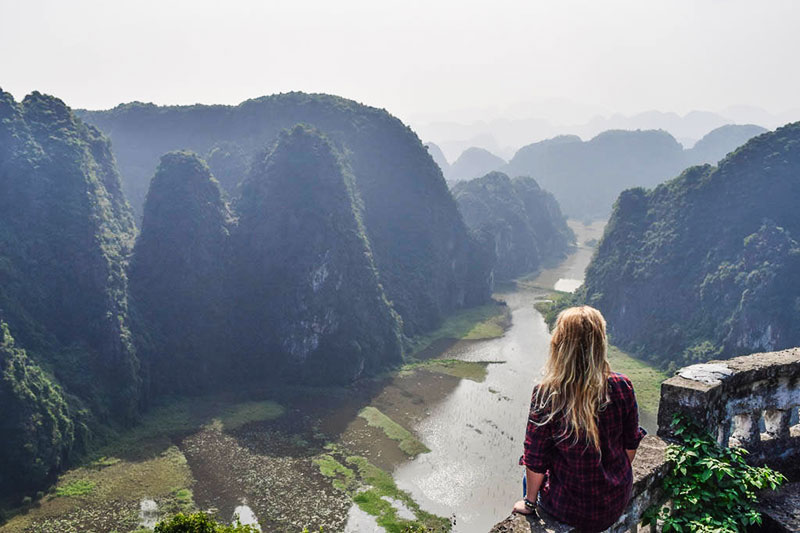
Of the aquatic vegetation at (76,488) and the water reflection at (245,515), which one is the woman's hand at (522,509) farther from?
the aquatic vegetation at (76,488)

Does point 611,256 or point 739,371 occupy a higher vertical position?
point 739,371

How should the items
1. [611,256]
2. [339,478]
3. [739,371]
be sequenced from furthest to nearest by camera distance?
[611,256] → [339,478] → [739,371]

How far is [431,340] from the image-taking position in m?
60.8

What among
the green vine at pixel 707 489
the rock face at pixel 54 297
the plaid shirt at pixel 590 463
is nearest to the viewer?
the plaid shirt at pixel 590 463

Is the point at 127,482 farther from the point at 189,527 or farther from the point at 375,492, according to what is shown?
the point at 189,527

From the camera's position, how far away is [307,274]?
5238 centimetres

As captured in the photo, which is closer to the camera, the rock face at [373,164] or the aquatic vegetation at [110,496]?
the aquatic vegetation at [110,496]

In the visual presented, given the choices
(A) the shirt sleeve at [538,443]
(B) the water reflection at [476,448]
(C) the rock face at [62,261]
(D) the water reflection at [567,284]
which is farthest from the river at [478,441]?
(D) the water reflection at [567,284]

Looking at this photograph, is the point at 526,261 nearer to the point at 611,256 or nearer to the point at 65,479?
the point at 611,256

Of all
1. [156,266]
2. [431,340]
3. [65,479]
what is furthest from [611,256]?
[65,479]

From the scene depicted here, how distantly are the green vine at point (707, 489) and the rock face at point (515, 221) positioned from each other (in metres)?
86.4

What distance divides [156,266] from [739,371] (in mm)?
52331

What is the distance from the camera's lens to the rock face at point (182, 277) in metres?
45.6

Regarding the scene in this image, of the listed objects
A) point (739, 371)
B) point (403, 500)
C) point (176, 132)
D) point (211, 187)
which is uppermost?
point (176, 132)
